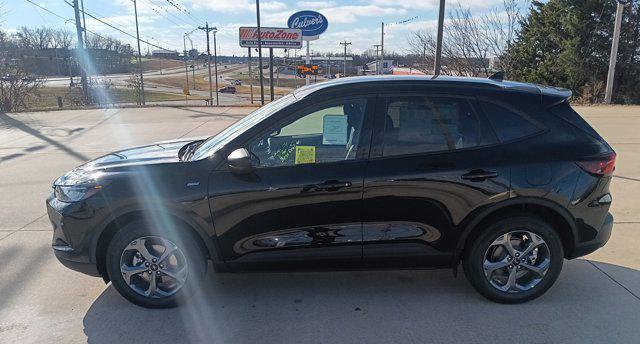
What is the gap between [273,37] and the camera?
78.1ft

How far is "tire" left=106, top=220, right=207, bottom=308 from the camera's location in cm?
325

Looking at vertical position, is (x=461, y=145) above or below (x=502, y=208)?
above

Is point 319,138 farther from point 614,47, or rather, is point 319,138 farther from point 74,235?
point 614,47

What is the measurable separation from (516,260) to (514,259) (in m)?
0.02

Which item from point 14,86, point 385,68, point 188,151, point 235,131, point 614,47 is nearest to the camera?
point 235,131

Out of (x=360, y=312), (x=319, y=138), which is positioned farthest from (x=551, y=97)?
(x=360, y=312)

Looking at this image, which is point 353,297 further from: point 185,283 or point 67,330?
point 67,330

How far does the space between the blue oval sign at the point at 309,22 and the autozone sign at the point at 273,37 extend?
1.34 ft

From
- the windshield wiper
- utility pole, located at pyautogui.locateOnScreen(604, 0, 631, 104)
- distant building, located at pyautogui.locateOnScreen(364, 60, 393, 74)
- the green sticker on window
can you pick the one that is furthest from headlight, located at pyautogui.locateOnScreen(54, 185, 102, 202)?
distant building, located at pyautogui.locateOnScreen(364, 60, 393, 74)

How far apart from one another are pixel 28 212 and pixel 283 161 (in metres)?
4.19

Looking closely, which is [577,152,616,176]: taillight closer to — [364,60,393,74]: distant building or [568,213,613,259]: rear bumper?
[568,213,613,259]: rear bumper

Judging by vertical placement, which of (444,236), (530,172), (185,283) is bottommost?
(185,283)

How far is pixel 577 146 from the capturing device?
3.32 metres

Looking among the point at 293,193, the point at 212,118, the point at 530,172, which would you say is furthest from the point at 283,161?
the point at 212,118
